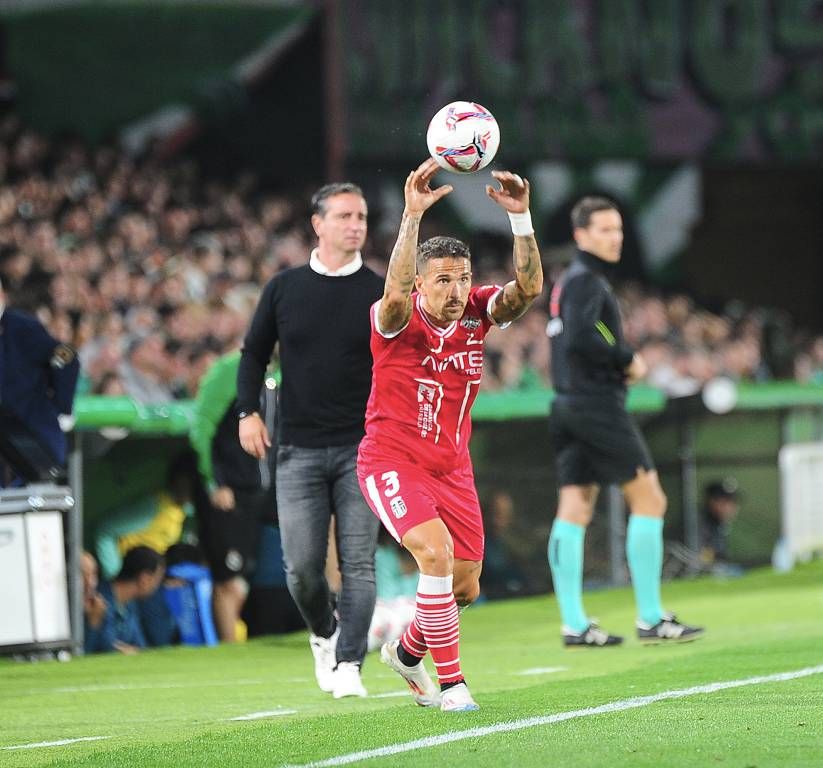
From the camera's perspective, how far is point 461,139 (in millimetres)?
7750

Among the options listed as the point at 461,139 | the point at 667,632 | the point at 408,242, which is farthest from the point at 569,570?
the point at 408,242

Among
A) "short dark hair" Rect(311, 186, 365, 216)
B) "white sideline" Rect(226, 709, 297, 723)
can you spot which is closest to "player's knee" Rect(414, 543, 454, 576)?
"white sideline" Rect(226, 709, 297, 723)

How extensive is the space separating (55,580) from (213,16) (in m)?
21.2

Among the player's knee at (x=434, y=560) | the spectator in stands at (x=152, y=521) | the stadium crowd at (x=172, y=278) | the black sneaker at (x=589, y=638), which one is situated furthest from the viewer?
the stadium crowd at (x=172, y=278)

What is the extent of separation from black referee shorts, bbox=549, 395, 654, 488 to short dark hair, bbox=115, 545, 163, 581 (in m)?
2.79

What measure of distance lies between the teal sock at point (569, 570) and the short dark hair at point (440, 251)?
137 inches

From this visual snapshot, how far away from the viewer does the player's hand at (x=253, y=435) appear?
846cm

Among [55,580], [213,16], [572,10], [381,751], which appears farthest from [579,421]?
[213,16]

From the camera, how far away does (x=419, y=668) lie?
7773 millimetres

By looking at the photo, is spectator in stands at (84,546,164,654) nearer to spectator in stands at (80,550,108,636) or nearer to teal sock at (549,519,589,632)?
spectator in stands at (80,550,108,636)

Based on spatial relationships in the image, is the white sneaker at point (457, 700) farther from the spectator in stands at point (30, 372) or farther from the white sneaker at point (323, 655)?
the spectator in stands at point (30, 372)

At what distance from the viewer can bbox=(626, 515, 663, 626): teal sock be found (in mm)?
10750

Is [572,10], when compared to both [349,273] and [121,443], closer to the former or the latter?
[121,443]

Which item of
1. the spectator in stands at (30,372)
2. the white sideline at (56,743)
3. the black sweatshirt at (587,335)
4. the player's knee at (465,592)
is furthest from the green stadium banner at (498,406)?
the white sideline at (56,743)
